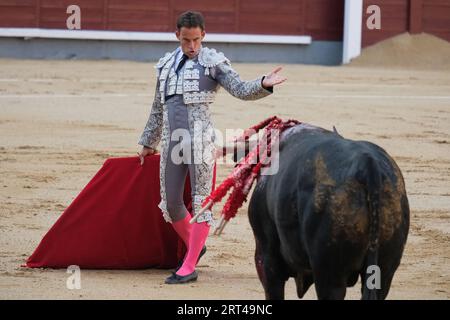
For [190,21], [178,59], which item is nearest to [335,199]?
[190,21]

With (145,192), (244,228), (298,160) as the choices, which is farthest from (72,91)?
(298,160)

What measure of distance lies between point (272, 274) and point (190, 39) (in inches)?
49.6

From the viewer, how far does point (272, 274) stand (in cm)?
364

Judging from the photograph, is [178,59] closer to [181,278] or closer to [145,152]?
[145,152]

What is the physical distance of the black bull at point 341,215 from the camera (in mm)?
3066

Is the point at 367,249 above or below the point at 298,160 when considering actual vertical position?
below

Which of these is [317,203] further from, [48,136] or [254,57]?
[254,57]

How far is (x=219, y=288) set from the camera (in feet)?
15.5

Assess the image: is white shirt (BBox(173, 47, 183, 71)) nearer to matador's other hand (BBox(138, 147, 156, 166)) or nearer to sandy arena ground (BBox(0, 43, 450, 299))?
matador's other hand (BBox(138, 147, 156, 166))

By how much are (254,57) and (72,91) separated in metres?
5.03

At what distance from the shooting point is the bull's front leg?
143 inches

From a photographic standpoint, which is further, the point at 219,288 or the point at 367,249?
the point at 219,288

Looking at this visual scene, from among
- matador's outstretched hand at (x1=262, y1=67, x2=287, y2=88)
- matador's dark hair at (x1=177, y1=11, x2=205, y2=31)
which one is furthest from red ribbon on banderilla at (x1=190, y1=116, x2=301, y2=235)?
matador's dark hair at (x1=177, y1=11, x2=205, y2=31)

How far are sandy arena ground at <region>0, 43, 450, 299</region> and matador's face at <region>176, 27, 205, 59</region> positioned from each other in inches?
39.2
